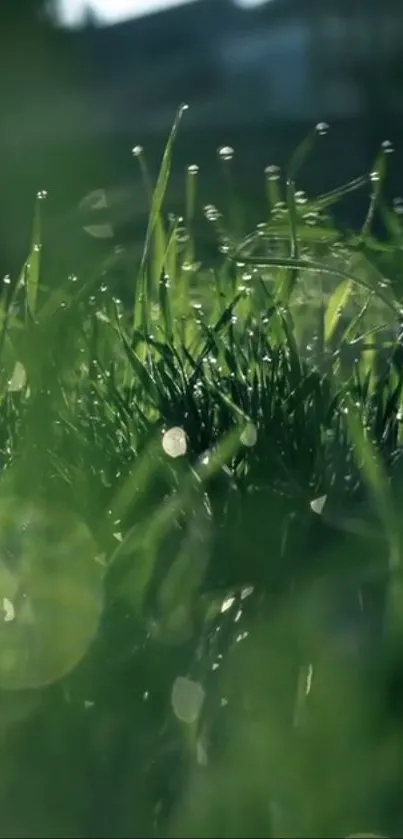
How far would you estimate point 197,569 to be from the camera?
0.65 metres

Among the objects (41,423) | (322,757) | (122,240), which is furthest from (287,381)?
(122,240)

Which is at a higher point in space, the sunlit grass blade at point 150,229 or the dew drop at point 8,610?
the sunlit grass blade at point 150,229

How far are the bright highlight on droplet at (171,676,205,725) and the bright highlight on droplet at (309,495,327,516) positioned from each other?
12 cm

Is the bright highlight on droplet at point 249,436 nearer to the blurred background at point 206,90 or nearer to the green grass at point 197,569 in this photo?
the green grass at point 197,569

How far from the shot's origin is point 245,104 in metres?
2.54

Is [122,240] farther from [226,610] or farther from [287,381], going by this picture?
[226,610]

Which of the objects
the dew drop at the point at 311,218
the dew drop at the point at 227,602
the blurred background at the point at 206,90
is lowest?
the blurred background at the point at 206,90

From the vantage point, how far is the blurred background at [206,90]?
2.16 m

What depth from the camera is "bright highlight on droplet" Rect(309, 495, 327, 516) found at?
668 mm

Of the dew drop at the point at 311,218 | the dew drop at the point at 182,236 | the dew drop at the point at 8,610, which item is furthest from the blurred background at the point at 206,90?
the dew drop at the point at 8,610

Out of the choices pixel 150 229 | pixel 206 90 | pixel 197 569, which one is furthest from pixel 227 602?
pixel 206 90

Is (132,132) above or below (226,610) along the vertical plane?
below

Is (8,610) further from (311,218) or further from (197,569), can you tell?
(311,218)

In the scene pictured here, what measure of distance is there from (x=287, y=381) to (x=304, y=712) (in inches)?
8.9
